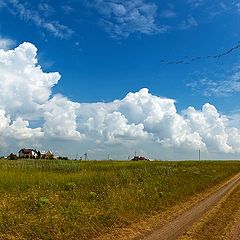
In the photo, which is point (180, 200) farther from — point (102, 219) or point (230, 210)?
point (102, 219)

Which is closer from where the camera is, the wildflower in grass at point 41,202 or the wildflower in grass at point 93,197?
the wildflower in grass at point 41,202

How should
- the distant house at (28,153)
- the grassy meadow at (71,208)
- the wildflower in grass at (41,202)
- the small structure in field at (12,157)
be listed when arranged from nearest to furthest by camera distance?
the grassy meadow at (71,208)
the wildflower in grass at (41,202)
the small structure in field at (12,157)
the distant house at (28,153)

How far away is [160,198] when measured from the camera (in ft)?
59.3

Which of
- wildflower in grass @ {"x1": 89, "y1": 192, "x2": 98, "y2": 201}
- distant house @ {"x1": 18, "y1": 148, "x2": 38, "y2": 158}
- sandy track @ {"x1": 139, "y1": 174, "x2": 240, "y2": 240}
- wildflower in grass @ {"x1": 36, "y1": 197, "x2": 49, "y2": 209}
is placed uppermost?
distant house @ {"x1": 18, "y1": 148, "x2": 38, "y2": 158}

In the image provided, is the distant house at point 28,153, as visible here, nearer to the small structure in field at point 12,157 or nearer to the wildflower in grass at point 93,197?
the small structure in field at point 12,157

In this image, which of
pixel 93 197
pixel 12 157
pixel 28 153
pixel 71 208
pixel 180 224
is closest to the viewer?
pixel 180 224

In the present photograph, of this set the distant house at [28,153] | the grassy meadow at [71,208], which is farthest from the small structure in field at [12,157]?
the grassy meadow at [71,208]

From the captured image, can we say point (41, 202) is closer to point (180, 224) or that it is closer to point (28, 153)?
point (180, 224)

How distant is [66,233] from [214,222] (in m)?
5.20

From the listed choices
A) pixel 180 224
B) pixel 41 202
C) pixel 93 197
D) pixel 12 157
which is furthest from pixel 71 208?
pixel 12 157

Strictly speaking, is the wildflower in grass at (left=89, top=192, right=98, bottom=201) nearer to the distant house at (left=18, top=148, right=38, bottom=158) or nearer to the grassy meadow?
the grassy meadow

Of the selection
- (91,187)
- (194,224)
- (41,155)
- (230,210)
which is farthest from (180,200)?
(41,155)

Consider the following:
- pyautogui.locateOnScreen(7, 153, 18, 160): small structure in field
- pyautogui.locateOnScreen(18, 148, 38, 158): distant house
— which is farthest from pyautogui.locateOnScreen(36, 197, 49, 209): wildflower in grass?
pyautogui.locateOnScreen(18, 148, 38, 158): distant house

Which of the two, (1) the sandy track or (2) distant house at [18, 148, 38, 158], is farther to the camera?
(2) distant house at [18, 148, 38, 158]
